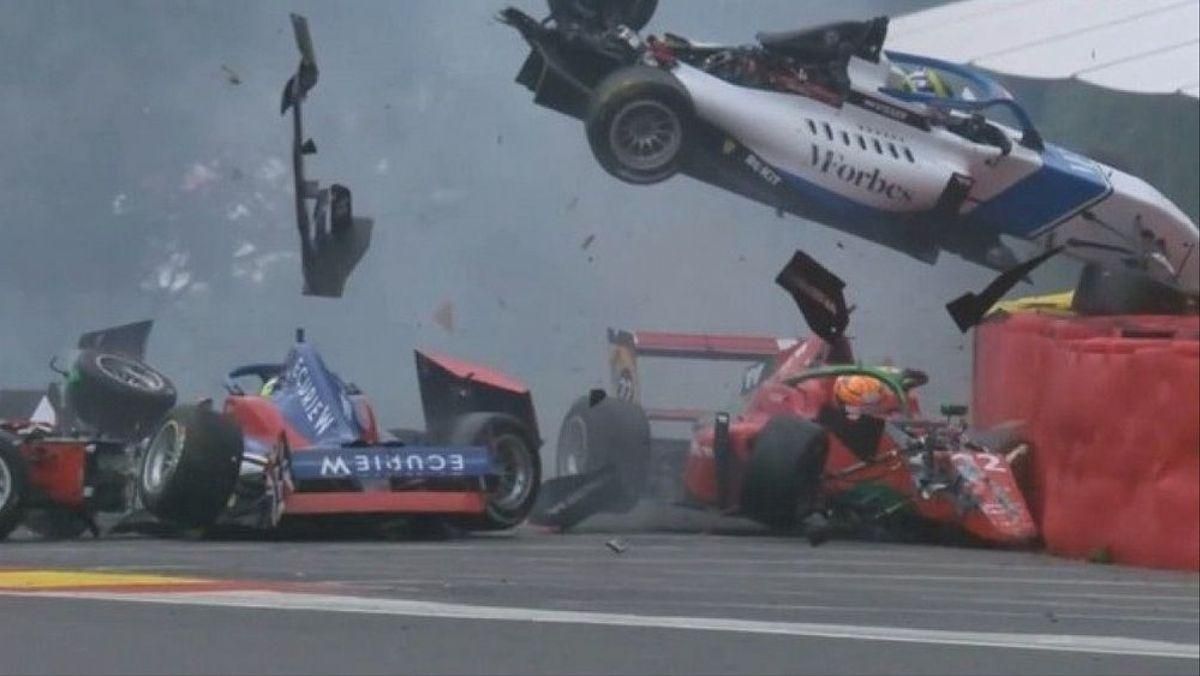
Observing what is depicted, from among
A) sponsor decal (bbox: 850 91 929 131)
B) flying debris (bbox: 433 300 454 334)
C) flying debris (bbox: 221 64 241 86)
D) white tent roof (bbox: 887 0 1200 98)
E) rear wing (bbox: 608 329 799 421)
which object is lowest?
rear wing (bbox: 608 329 799 421)

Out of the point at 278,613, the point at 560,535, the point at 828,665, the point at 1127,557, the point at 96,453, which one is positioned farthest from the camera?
the point at 560,535

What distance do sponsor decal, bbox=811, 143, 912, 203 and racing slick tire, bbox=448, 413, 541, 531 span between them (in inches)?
157

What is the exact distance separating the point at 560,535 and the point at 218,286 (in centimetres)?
398

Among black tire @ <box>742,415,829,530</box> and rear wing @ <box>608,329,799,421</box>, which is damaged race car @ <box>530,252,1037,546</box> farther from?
rear wing @ <box>608,329,799,421</box>

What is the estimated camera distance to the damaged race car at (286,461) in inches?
547

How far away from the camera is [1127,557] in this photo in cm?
1300

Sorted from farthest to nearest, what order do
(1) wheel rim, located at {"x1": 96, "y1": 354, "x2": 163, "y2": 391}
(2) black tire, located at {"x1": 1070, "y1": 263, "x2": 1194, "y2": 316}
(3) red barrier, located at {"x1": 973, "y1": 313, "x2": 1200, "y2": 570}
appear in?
(2) black tire, located at {"x1": 1070, "y1": 263, "x2": 1194, "y2": 316}
(1) wheel rim, located at {"x1": 96, "y1": 354, "x2": 163, "y2": 391}
(3) red barrier, located at {"x1": 973, "y1": 313, "x2": 1200, "y2": 570}

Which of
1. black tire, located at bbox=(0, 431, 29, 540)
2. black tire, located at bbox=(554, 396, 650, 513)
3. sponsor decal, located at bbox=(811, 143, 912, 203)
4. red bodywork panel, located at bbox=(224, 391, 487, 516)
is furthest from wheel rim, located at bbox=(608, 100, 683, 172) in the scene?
black tire, located at bbox=(0, 431, 29, 540)

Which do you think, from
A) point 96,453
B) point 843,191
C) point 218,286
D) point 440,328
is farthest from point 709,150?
point 96,453

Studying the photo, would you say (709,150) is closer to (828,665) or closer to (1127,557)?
(1127,557)

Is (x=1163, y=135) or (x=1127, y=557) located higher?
(x=1163, y=135)

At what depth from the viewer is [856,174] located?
60.1ft

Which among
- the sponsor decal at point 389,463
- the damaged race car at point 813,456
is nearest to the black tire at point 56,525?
the sponsor decal at point 389,463

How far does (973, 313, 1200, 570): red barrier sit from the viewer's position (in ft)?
42.0
